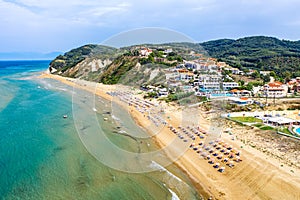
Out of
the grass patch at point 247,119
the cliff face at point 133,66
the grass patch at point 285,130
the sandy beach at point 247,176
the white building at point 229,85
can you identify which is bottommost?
the sandy beach at point 247,176

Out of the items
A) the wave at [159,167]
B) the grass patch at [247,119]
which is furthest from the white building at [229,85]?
the wave at [159,167]

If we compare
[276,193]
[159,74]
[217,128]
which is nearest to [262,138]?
[217,128]

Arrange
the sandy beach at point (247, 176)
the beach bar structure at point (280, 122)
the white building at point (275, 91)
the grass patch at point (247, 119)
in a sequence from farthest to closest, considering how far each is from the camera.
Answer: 1. the white building at point (275, 91)
2. the grass patch at point (247, 119)
3. the beach bar structure at point (280, 122)
4. the sandy beach at point (247, 176)

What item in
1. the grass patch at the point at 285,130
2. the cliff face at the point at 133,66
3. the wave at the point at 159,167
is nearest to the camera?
the wave at the point at 159,167

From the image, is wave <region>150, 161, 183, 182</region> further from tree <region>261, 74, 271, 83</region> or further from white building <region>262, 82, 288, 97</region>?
tree <region>261, 74, 271, 83</region>

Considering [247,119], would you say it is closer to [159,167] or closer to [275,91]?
[159,167]

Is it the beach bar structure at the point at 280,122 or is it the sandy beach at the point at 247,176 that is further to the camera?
the beach bar structure at the point at 280,122

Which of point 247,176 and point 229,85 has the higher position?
point 229,85

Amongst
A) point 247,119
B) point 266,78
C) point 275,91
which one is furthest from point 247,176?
point 266,78

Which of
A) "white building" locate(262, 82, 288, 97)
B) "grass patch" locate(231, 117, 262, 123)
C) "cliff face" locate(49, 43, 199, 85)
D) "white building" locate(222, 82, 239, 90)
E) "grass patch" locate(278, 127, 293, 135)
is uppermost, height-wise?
"cliff face" locate(49, 43, 199, 85)

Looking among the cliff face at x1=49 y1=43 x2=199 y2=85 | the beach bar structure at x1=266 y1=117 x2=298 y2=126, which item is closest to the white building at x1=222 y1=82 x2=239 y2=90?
the cliff face at x1=49 y1=43 x2=199 y2=85

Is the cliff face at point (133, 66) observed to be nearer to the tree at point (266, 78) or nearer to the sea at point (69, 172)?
the sea at point (69, 172)
